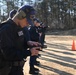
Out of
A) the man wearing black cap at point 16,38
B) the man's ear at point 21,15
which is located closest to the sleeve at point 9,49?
the man wearing black cap at point 16,38

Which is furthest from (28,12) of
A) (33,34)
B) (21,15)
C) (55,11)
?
(55,11)

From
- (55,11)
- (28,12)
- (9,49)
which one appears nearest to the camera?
(9,49)

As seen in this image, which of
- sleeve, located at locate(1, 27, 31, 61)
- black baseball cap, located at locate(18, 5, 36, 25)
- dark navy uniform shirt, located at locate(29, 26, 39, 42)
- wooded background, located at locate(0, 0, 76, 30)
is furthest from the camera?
wooded background, located at locate(0, 0, 76, 30)

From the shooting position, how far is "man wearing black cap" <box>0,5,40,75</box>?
4.00 metres

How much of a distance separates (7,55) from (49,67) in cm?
639

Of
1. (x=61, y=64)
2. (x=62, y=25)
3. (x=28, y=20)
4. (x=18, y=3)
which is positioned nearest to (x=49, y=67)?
(x=61, y=64)

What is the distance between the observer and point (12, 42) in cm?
408

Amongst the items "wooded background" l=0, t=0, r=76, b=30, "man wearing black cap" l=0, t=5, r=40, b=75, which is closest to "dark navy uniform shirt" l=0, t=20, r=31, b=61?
"man wearing black cap" l=0, t=5, r=40, b=75

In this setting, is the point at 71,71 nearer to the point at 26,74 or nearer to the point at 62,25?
the point at 26,74

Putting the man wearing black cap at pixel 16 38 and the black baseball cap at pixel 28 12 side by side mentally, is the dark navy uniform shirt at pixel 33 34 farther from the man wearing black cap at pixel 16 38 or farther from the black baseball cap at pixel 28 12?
the black baseball cap at pixel 28 12

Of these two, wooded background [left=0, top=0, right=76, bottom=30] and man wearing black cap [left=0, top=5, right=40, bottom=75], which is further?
wooded background [left=0, top=0, right=76, bottom=30]

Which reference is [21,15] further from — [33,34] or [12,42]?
[33,34]

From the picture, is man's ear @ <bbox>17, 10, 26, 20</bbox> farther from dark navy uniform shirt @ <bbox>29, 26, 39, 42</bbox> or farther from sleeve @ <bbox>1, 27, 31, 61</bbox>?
dark navy uniform shirt @ <bbox>29, 26, 39, 42</bbox>

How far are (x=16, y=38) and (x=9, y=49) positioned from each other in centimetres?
26
